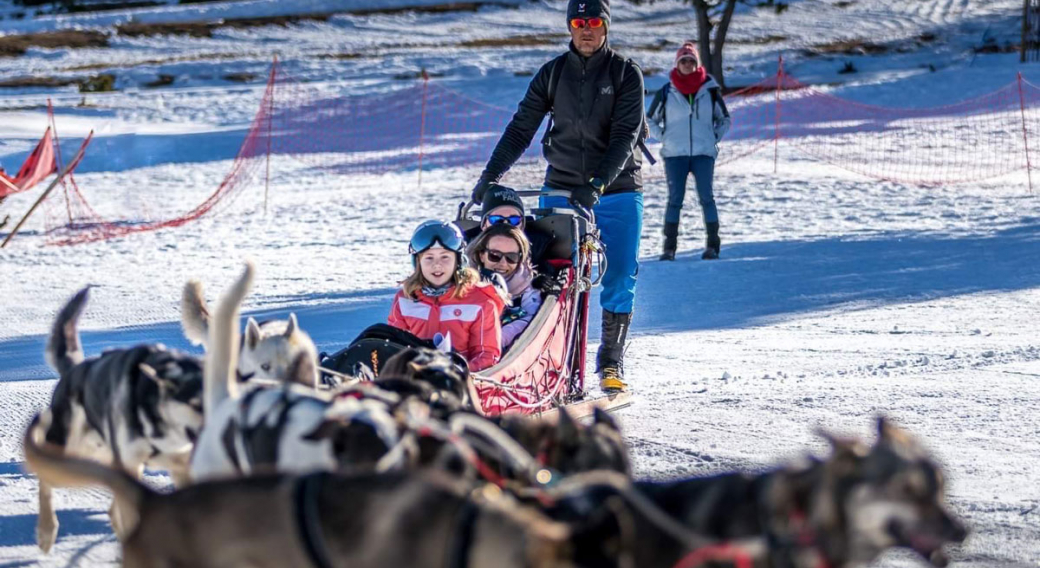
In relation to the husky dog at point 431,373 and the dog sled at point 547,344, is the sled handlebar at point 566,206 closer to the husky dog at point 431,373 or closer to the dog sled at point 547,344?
the dog sled at point 547,344

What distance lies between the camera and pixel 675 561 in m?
2.46

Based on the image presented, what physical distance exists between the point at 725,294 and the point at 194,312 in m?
5.60

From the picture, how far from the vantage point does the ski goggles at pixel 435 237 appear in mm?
4957

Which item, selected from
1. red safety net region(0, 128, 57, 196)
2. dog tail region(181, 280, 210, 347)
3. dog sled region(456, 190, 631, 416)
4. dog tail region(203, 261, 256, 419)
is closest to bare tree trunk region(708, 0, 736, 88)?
red safety net region(0, 128, 57, 196)

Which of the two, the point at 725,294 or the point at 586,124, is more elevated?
the point at 586,124

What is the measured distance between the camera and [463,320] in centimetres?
502

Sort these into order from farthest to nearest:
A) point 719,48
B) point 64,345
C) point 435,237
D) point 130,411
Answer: point 719,48
point 435,237
point 64,345
point 130,411

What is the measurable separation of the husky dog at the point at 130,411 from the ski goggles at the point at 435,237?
168cm

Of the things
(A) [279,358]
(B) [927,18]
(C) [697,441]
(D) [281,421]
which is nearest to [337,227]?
(C) [697,441]

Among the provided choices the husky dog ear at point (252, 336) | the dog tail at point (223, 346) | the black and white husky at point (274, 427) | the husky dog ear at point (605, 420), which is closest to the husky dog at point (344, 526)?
the black and white husky at point (274, 427)

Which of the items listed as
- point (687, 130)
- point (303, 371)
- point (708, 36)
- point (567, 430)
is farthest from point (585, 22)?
point (708, 36)

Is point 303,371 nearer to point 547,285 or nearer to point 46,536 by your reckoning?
point 46,536

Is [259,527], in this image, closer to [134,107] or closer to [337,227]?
[337,227]

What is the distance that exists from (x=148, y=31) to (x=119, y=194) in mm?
24242
